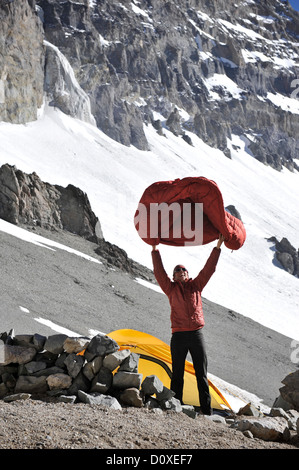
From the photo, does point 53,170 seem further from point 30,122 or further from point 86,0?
point 86,0

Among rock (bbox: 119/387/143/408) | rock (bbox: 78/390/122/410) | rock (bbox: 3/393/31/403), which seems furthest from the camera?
rock (bbox: 119/387/143/408)

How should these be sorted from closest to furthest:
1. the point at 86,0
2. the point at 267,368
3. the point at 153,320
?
the point at 267,368 < the point at 153,320 < the point at 86,0

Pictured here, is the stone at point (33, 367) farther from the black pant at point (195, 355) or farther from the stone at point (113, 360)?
the black pant at point (195, 355)

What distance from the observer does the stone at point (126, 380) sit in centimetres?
572

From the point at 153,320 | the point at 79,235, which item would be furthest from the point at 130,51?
the point at 153,320

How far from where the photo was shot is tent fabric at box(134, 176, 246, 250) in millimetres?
6758

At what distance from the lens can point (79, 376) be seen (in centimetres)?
576

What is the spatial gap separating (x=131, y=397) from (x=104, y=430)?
1249mm

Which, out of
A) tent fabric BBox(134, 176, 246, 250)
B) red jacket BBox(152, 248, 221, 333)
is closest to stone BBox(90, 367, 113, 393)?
red jacket BBox(152, 248, 221, 333)

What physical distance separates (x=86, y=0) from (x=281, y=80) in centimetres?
8860

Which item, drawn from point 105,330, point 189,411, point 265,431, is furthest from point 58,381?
point 105,330

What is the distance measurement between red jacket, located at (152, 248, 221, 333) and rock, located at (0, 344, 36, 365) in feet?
6.08

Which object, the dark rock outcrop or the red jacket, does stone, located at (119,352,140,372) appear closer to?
the red jacket
